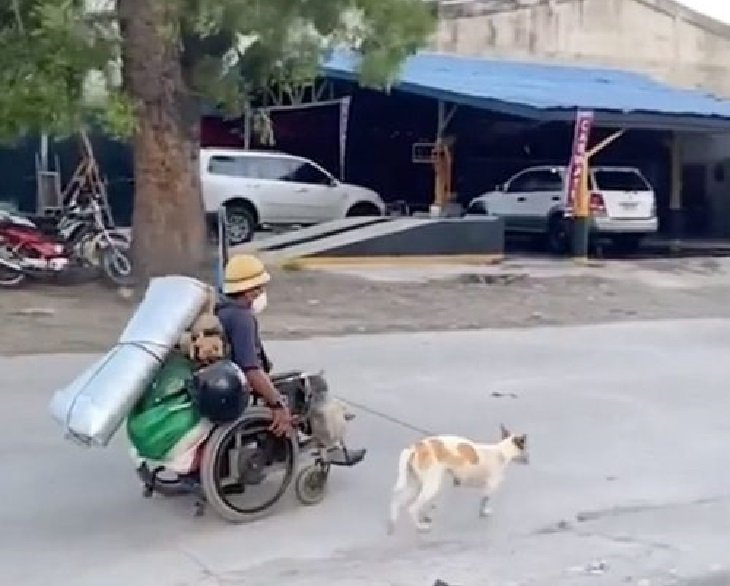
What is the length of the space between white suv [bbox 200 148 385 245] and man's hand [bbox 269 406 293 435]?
18401 millimetres

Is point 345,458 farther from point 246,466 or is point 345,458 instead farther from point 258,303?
point 258,303

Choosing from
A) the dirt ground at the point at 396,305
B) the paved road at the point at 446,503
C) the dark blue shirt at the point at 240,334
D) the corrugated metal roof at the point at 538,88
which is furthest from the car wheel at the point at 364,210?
the dark blue shirt at the point at 240,334

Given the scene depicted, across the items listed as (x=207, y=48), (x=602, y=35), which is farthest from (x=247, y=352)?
(x=602, y=35)

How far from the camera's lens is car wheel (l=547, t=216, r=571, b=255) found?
27594mm

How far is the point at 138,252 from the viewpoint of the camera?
17.1 m

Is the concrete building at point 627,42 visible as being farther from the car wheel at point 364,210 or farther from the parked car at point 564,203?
the car wheel at point 364,210

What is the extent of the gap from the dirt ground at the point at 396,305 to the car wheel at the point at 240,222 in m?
5.71

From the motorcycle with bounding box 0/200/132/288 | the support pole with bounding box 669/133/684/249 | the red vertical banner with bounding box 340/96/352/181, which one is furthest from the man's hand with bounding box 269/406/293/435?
the support pole with bounding box 669/133/684/249

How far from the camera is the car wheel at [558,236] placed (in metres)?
27.6

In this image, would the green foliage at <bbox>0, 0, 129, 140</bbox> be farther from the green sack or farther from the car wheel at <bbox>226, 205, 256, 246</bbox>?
the car wheel at <bbox>226, 205, 256, 246</bbox>

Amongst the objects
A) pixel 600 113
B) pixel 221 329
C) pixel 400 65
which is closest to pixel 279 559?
pixel 221 329

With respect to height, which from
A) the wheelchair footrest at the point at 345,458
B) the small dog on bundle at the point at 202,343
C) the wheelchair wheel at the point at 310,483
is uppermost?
the small dog on bundle at the point at 202,343

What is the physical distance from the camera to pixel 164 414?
22.8ft

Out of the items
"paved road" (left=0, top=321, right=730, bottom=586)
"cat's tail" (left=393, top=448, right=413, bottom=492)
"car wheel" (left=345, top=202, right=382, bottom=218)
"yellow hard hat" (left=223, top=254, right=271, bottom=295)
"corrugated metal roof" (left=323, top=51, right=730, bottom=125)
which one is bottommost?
"paved road" (left=0, top=321, right=730, bottom=586)
